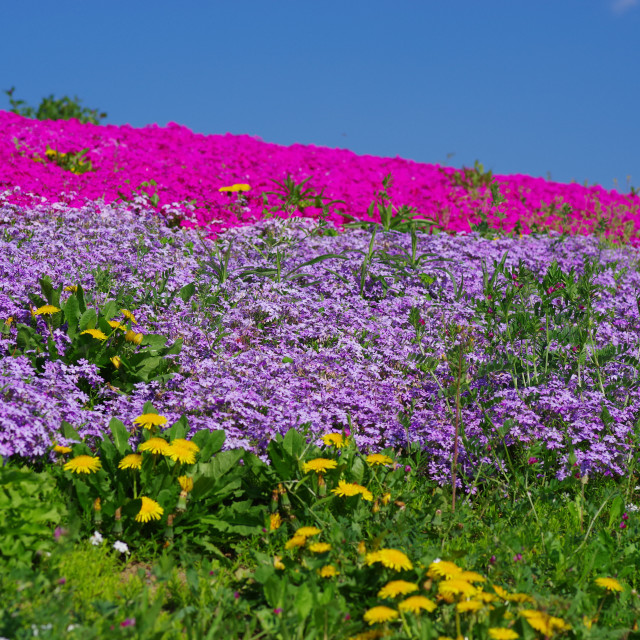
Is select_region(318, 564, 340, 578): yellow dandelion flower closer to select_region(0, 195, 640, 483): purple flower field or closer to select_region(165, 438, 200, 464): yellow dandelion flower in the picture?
select_region(165, 438, 200, 464): yellow dandelion flower

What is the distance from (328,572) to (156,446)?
1.16 m

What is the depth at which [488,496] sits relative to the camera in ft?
15.9

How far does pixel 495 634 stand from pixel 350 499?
148 cm

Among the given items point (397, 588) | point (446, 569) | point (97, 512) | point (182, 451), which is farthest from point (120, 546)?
point (446, 569)

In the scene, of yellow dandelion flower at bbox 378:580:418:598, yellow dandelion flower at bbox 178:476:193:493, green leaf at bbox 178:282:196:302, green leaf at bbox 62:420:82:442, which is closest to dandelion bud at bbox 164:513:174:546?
yellow dandelion flower at bbox 178:476:193:493

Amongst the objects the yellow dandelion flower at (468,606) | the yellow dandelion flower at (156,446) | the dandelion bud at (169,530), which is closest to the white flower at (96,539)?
the dandelion bud at (169,530)

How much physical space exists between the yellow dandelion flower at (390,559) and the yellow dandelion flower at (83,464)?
5.34 ft

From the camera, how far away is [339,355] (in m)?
5.66

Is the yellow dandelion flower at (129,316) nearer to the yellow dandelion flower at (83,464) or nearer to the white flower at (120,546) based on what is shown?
the yellow dandelion flower at (83,464)

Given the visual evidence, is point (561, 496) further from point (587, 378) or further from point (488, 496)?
point (587, 378)

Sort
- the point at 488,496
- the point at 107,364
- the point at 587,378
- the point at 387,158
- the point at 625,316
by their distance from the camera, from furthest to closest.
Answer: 1. the point at 387,158
2. the point at 625,316
3. the point at 587,378
4. the point at 107,364
5. the point at 488,496

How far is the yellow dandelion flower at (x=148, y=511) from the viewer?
3680 millimetres

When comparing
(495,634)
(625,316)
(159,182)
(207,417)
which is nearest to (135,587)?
(207,417)

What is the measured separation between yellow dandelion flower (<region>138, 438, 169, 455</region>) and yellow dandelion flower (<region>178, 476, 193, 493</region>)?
22 centimetres
